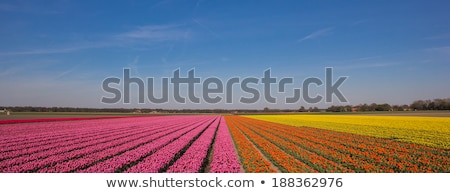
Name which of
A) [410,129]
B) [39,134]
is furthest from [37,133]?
[410,129]

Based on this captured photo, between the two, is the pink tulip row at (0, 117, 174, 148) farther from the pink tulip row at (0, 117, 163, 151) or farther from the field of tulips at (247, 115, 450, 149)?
the field of tulips at (247, 115, 450, 149)

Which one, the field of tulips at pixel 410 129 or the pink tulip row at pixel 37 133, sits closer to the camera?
the field of tulips at pixel 410 129

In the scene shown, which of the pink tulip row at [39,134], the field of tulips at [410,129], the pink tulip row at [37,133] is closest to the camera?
the pink tulip row at [39,134]

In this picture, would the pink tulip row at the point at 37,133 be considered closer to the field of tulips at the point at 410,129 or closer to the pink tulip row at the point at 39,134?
the pink tulip row at the point at 39,134

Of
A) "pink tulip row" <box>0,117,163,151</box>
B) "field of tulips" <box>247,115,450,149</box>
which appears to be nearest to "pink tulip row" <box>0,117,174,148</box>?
"pink tulip row" <box>0,117,163,151</box>

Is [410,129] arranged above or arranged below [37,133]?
below

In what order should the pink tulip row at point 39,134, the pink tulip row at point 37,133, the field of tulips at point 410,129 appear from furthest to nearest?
the pink tulip row at point 37,133, the field of tulips at point 410,129, the pink tulip row at point 39,134

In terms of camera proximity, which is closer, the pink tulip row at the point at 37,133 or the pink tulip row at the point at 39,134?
the pink tulip row at the point at 39,134

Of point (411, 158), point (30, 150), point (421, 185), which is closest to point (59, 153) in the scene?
point (30, 150)

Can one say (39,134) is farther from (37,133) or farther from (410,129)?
(410,129)

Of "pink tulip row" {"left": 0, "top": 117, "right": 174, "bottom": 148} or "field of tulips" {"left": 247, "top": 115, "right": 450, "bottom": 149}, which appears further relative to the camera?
"pink tulip row" {"left": 0, "top": 117, "right": 174, "bottom": 148}

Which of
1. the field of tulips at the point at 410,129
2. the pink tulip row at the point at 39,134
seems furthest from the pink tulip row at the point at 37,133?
the field of tulips at the point at 410,129

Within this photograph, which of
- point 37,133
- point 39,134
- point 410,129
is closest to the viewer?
point 39,134
